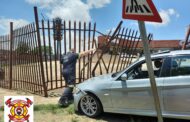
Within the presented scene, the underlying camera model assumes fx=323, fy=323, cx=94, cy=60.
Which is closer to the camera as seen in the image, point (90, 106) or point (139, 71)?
point (139, 71)

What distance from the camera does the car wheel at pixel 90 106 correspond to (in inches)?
305

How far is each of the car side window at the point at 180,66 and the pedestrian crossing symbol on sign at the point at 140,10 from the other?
2.75 meters

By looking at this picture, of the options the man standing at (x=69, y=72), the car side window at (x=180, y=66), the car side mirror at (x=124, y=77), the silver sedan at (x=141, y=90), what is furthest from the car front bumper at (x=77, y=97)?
the car side window at (x=180, y=66)

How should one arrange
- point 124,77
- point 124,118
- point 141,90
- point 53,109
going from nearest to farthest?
point 141,90 < point 124,77 < point 124,118 < point 53,109

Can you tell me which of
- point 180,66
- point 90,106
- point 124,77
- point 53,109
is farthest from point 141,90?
point 53,109

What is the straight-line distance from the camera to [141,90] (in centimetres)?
703

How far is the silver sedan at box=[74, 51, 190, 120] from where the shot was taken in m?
6.62

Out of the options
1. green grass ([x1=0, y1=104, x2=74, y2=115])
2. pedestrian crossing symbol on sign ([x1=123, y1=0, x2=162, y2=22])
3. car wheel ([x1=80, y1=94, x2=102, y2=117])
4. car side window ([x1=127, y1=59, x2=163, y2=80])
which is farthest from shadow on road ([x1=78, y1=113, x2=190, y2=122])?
pedestrian crossing symbol on sign ([x1=123, y1=0, x2=162, y2=22])

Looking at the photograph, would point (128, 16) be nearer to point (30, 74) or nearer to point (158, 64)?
point (158, 64)

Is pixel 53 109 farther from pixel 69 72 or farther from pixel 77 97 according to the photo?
pixel 69 72

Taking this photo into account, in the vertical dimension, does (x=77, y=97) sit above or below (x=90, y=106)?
above

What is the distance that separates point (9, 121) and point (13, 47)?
867cm

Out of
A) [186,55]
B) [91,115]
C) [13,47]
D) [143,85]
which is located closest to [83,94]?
[91,115]

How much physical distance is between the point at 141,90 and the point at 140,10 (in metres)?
3.06
